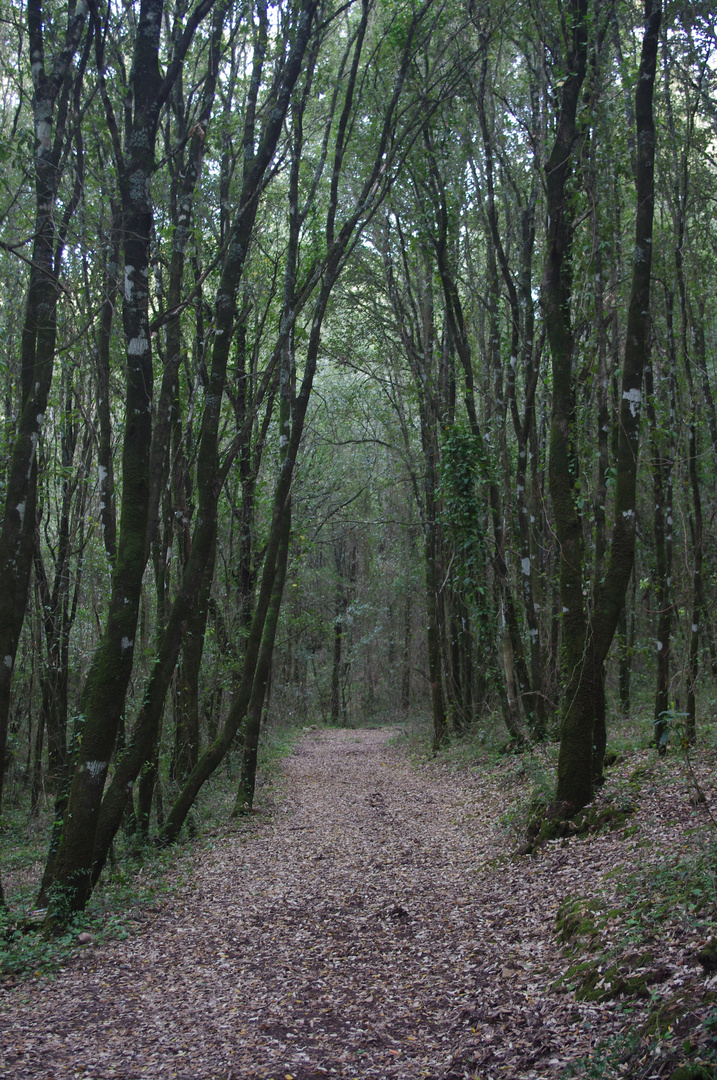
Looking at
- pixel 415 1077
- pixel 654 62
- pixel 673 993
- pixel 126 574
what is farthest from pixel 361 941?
pixel 654 62

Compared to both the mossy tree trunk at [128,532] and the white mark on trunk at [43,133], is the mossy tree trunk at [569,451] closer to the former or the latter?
the mossy tree trunk at [128,532]

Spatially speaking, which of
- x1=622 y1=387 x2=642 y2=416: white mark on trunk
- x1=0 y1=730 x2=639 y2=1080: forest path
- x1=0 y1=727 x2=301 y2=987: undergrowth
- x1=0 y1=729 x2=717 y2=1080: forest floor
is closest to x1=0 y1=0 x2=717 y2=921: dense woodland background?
x1=622 y1=387 x2=642 y2=416: white mark on trunk

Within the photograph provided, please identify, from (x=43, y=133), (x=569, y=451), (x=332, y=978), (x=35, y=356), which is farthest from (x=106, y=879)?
(x=43, y=133)

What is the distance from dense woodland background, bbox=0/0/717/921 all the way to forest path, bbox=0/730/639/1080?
1199 mm

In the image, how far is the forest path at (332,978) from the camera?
3.78m

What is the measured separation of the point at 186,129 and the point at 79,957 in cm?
1017

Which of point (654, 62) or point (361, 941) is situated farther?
point (654, 62)

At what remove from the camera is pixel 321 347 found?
17016 millimetres

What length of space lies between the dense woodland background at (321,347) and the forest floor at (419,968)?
1031mm

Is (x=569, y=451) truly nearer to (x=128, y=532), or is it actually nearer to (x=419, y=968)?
(x=128, y=532)

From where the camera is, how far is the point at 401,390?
56.9 feet

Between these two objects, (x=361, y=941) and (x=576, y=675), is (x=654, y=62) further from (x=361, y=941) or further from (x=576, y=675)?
(x=361, y=941)

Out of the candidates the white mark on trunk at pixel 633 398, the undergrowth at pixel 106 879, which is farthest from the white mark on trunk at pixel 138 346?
the undergrowth at pixel 106 879

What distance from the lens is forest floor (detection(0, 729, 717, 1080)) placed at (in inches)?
139
